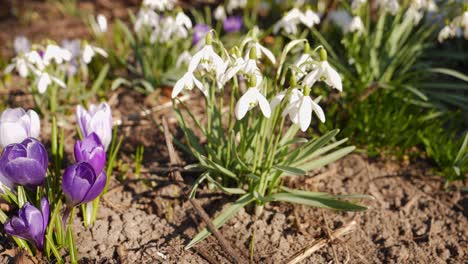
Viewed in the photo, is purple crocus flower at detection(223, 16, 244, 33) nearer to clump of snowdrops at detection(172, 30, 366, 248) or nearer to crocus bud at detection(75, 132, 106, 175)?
clump of snowdrops at detection(172, 30, 366, 248)

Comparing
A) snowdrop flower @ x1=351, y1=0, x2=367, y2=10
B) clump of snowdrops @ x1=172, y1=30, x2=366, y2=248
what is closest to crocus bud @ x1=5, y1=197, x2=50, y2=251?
clump of snowdrops @ x1=172, y1=30, x2=366, y2=248

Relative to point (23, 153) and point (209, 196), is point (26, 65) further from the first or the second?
point (209, 196)

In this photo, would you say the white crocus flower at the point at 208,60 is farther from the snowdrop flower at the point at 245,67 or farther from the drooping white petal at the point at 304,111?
the drooping white petal at the point at 304,111

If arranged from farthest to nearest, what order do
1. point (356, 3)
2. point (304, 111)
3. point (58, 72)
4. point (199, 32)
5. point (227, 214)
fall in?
point (199, 32)
point (58, 72)
point (356, 3)
point (227, 214)
point (304, 111)

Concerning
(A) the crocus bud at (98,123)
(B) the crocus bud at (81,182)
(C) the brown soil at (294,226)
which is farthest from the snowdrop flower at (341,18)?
(B) the crocus bud at (81,182)

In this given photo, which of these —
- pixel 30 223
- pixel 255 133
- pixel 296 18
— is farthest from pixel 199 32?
pixel 30 223

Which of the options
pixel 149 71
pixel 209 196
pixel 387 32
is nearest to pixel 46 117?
pixel 149 71

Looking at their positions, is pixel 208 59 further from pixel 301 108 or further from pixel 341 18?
pixel 341 18
